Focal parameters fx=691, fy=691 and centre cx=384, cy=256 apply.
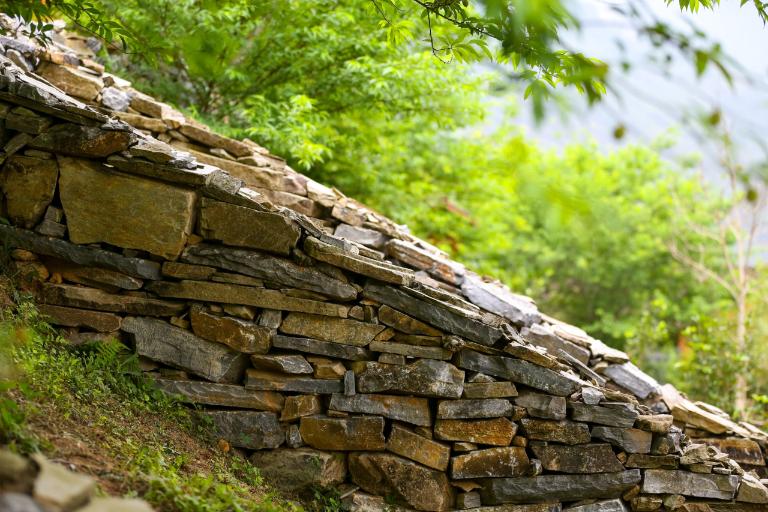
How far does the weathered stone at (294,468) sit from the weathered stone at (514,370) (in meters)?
1.33

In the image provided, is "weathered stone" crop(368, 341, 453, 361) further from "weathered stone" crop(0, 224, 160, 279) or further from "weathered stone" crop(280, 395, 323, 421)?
"weathered stone" crop(0, 224, 160, 279)

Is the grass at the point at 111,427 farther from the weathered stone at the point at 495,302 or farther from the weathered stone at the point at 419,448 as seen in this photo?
the weathered stone at the point at 495,302

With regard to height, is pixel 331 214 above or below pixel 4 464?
above

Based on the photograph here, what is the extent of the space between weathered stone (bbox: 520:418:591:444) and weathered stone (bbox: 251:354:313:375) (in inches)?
70.6

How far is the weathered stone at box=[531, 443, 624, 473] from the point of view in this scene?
18.2ft

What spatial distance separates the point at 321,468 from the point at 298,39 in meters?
5.59

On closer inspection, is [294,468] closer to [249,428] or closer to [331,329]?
[249,428]

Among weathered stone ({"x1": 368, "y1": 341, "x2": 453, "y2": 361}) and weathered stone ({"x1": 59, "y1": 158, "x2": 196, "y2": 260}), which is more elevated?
weathered stone ({"x1": 59, "y1": 158, "x2": 196, "y2": 260})

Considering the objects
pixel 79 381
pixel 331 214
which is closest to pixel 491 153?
pixel 331 214

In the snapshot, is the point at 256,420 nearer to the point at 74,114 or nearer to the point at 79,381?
the point at 79,381

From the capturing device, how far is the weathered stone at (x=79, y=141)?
16.8 feet

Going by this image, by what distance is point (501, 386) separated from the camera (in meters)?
5.44

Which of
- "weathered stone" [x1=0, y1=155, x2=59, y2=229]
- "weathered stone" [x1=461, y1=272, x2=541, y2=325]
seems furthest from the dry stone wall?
"weathered stone" [x1=461, y1=272, x2=541, y2=325]

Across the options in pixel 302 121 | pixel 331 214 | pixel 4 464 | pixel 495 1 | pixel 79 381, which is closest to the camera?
pixel 495 1
